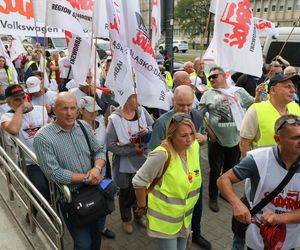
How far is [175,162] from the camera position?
2561mm

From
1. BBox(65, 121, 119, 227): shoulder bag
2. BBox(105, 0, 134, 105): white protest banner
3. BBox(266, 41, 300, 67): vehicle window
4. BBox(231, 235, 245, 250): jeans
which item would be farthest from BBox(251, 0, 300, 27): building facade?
BBox(65, 121, 119, 227): shoulder bag

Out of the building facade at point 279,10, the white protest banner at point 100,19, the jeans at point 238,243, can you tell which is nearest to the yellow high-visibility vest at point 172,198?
the jeans at point 238,243

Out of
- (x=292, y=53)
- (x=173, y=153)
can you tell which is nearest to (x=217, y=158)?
(x=173, y=153)

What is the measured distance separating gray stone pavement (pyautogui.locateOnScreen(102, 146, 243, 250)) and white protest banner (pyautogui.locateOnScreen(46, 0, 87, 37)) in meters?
2.50

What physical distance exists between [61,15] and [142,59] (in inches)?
45.5

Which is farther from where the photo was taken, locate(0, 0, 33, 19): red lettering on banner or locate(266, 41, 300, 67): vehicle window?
locate(266, 41, 300, 67): vehicle window

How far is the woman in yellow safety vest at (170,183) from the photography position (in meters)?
2.53

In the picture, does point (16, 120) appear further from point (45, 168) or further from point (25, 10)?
point (25, 10)

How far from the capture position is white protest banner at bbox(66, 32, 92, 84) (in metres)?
4.07

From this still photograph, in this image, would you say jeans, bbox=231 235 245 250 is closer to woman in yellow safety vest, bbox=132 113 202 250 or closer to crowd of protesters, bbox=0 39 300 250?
crowd of protesters, bbox=0 39 300 250

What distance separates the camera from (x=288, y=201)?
2217 millimetres

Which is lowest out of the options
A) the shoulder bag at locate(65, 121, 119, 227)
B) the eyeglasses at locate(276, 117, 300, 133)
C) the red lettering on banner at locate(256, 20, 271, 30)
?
the shoulder bag at locate(65, 121, 119, 227)

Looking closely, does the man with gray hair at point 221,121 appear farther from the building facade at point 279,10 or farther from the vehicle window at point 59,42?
the building facade at point 279,10

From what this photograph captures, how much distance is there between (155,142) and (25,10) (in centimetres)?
280
